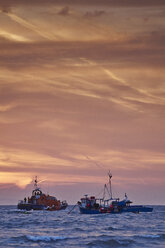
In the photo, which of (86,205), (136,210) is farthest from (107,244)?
(136,210)

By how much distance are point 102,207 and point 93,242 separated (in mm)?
98143

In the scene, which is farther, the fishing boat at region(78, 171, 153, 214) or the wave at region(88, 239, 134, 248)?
the fishing boat at region(78, 171, 153, 214)

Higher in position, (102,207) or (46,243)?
(102,207)

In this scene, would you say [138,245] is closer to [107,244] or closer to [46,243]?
[107,244]

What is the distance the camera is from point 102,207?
152500mm

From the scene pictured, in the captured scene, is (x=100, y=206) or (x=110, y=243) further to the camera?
(x=100, y=206)

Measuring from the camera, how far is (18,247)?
49.9 meters

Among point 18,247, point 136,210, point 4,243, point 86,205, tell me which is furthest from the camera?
point 136,210

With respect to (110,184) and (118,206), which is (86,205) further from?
(110,184)

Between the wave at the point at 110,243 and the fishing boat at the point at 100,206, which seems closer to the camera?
the wave at the point at 110,243

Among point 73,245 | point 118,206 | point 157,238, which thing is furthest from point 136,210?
point 73,245

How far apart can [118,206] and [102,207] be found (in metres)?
5.84

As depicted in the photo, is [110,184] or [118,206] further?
[110,184]

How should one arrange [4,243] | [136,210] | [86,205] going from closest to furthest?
[4,243] → [86,205] → [136,210]
